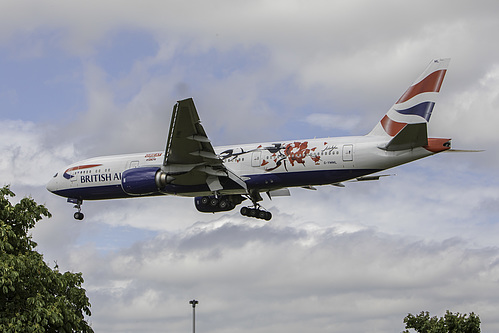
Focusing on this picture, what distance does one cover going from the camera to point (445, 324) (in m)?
41.2

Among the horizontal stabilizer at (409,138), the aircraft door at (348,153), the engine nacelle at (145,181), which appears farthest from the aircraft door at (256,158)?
the horizontal stabilizer at (409,138)

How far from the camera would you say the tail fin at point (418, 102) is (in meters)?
42.6

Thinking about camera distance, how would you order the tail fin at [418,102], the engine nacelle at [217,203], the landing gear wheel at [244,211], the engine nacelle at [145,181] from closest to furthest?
the tail fin at [418,102], the engine nacelle at [145,181], the engine nacelle at [217,203], the landing gear wheel at [244,211]

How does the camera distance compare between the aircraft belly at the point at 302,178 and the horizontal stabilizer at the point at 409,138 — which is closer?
the horizontal stabilizer at the point at 409,138

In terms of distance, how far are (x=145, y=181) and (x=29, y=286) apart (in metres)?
17.5

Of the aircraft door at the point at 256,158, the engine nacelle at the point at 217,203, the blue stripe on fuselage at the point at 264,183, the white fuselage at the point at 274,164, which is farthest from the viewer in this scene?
the engine nacelle at the point at 217,203

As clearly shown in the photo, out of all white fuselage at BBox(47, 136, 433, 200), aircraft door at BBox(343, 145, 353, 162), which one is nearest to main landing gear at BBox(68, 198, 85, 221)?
white fuselage at BBox(47, 136, 433, 200)

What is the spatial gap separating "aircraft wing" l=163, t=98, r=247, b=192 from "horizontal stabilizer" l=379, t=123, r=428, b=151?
908 cm

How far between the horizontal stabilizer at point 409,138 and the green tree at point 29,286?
59.4ft

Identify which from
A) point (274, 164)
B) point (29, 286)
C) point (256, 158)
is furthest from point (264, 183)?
point (29, 286)

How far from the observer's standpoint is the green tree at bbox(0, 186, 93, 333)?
25897mm

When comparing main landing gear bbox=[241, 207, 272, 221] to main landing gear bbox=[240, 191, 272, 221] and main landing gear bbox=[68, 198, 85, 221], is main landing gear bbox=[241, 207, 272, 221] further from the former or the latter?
main landing gear bbox=[68, 198, 85, 221]

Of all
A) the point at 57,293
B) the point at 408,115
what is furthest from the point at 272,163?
the point at 57,293

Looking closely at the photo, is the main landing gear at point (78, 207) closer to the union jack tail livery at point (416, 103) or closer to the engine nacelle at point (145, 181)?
the engine nacelle at point (145, 181)
